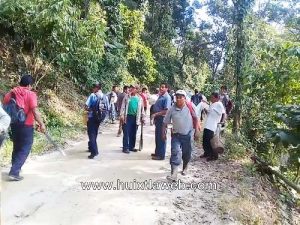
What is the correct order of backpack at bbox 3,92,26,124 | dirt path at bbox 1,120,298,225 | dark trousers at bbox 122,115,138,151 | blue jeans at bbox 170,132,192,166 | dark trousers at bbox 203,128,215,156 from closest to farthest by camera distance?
dirt path at bbox 1,120,298,225, backpack at bbox 3,92,26,124, blue jeans at bbox 170,132,192,166, dark trousers at bbox 203,128,215,156, dark trousers at bbox 122,115,138,151

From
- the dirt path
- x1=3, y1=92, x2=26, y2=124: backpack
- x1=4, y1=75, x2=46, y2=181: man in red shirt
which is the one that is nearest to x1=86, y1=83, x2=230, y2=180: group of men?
the dirt path

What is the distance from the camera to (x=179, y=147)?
25.8ft

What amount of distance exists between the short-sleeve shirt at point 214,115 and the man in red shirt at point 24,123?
4.25m

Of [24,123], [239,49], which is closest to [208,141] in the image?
[24,123]

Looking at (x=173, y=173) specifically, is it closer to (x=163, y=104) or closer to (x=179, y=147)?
(x=179, y=147)

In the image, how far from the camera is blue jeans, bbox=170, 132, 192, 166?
25.4 ft

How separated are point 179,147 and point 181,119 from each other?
54cm

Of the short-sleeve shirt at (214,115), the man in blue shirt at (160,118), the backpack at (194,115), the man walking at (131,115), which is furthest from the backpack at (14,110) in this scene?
the short-sleeve shirt at (214,115)

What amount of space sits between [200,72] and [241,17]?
28.7 meters

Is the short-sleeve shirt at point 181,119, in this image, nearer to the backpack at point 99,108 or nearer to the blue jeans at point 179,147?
the blue jeans at point 179,147

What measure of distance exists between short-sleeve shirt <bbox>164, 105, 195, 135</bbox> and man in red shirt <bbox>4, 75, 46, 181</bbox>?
2.40 m

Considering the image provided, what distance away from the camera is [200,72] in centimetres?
4525

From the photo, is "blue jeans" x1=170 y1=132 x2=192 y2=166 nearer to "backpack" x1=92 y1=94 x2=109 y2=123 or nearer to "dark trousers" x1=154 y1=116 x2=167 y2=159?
"dark trousers" x1=154 y1=116 x2=167 y2=159

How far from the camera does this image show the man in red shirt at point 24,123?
700 cm
